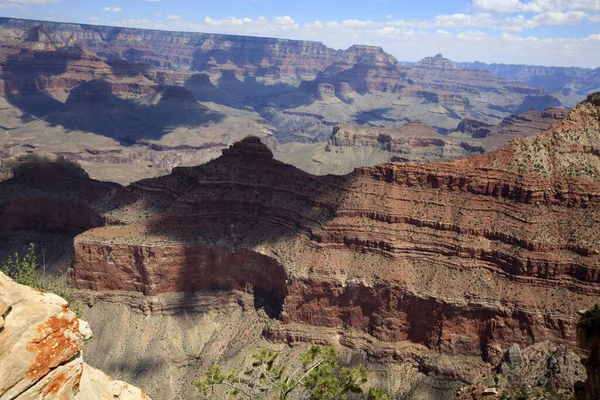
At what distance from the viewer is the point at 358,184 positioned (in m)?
73.4

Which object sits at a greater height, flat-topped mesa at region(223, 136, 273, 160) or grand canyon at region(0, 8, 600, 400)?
flat-topped mesa at region(223, 136, 273, 160)

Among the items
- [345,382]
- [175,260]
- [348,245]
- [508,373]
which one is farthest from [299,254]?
[345,382]

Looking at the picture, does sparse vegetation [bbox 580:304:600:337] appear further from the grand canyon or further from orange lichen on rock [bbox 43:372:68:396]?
orange lichen on rock [bbox 43:372:68:396]

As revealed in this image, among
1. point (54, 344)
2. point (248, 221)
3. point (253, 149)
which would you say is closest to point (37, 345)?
point (54, 344)

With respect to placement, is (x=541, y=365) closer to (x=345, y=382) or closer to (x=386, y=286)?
(x=386, y=286)

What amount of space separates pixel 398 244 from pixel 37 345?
52998 mm

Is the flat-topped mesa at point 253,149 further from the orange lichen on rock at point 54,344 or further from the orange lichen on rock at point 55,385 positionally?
the orange lichen on rock at point 55,385

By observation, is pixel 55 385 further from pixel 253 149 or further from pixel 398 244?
pixel 253 149

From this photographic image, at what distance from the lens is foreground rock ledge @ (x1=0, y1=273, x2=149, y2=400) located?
61.6 feet

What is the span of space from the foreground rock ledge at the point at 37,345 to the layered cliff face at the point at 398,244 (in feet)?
157

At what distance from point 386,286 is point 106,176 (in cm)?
12965

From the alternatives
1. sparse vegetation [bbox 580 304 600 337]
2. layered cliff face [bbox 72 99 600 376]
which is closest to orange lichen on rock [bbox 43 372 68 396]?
sparse vegetation [bbox 580 304 600 337]

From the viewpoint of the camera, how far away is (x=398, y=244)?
66.8 metres

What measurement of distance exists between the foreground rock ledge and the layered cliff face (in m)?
47.8
